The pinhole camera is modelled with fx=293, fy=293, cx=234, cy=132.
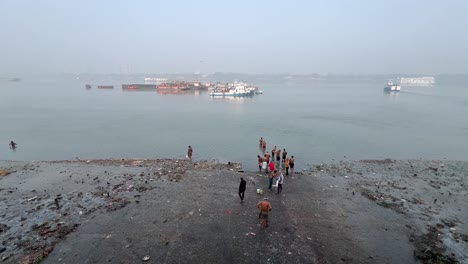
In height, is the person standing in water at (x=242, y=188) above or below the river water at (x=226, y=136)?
above

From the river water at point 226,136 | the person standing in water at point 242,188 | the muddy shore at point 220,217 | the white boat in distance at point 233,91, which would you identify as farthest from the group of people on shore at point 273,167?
the white boat in distance at point 233,91

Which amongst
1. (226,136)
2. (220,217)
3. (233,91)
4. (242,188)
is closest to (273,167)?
(242,188)

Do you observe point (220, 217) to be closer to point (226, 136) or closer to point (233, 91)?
point (226, 136)

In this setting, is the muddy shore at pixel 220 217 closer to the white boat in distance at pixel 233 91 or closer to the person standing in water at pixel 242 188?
the person standing in water at pixel 242 188

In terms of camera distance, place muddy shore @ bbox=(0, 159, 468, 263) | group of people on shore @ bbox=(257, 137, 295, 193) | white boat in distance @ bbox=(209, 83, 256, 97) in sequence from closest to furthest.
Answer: muddy shore @ bbox=(0, 159, 468, 263)
group of people on shore @ bbox=(257, 137, 295, 193)
white boat in distance @ bbox=(209, 83, 256, 97)

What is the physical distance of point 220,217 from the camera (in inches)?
552

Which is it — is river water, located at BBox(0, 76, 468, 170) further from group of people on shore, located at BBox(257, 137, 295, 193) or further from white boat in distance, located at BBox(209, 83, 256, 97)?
white boat in distance, located at BBox(209, 83, 256, 97)

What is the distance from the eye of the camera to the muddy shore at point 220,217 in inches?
448

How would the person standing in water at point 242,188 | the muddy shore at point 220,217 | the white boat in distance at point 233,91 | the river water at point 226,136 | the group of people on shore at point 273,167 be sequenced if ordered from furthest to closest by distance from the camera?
the white boat in distance at point 233,91, the river water at point 226,136, the group of people on shore at point 273,167, the person standing in water at point 242,188, the muddy shore at point 220,217

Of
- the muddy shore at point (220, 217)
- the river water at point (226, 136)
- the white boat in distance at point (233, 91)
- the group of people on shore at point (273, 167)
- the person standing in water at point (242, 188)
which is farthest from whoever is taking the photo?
the white boat in distance at point (233, 91)

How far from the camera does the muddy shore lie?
37.3 feet

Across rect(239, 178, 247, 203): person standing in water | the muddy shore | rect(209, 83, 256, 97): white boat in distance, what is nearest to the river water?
the muddy shore

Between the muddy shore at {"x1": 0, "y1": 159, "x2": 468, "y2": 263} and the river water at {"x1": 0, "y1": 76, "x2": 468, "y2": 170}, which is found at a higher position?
the muddy shore at {"x1": 0, "y1": 159, "x2": 468, "y2": 263}

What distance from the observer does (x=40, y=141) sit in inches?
1373
